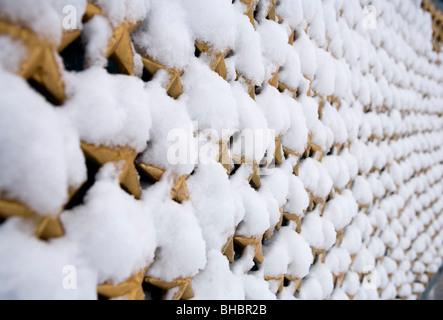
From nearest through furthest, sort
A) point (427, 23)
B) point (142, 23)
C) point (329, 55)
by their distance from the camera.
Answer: point (142, 23) < point (329, 55) < point (427, 23)

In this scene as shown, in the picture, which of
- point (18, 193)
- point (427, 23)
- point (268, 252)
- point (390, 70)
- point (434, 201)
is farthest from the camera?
point (434, 201)

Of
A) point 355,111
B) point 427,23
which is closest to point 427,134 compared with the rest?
point 427,23

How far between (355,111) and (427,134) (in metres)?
0.96

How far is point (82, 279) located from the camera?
34cm

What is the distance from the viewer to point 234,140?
59 centimetres

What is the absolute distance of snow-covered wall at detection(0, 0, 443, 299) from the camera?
0.30 m

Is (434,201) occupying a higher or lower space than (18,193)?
lower

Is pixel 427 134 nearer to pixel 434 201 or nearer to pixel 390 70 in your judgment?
pixel 434 201

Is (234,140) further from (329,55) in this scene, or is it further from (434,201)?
(434,201)

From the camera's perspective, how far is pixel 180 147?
455mm

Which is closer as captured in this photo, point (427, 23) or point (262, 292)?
point (262, 292)

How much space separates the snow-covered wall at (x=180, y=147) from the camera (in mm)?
298
